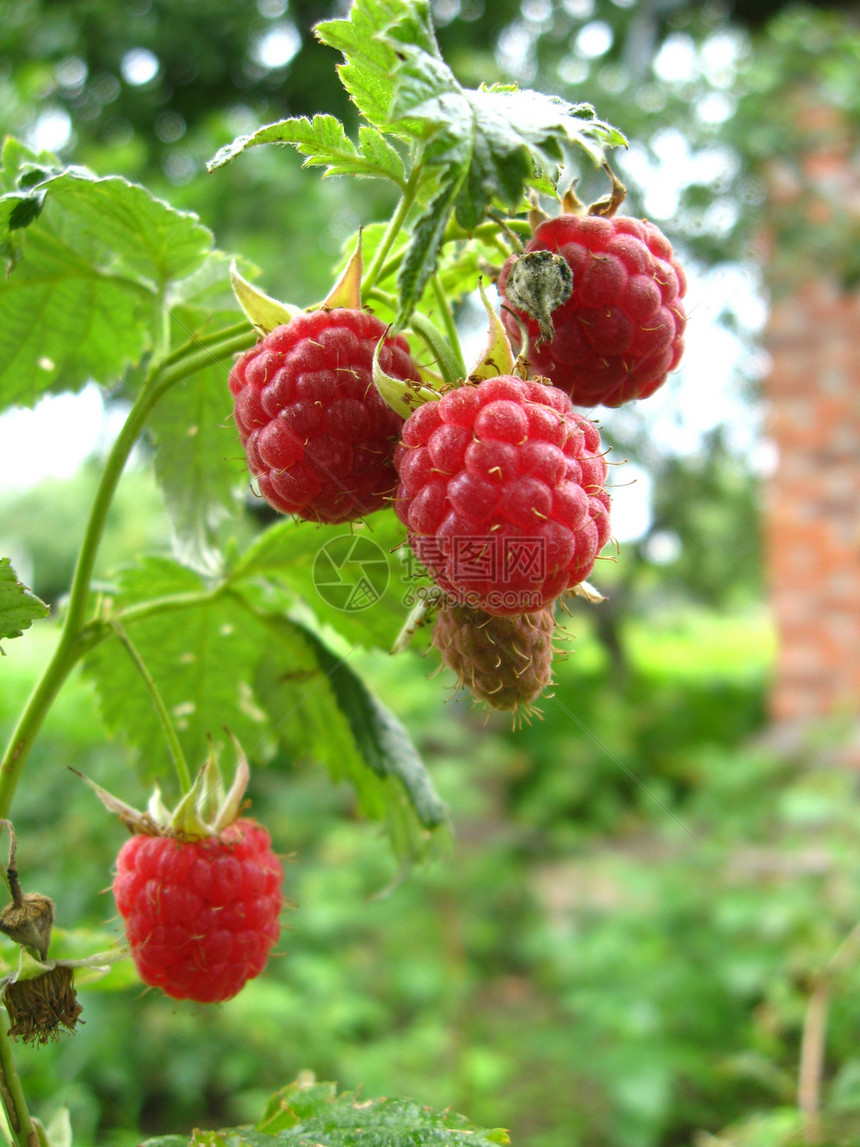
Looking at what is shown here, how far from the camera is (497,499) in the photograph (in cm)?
46

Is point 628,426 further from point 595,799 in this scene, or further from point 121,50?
point 121,50

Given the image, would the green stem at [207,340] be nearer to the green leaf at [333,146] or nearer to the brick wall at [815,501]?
the green leaf at [333,146]

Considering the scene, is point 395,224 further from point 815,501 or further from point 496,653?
point 815,501

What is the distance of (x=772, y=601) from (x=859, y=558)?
0.50 metres

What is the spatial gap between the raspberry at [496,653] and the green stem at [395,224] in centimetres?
20

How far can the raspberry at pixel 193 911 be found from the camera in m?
0.62

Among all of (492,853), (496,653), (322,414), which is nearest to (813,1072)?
(496,653)

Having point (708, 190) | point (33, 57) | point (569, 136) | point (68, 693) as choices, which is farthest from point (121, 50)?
point (569, 136)

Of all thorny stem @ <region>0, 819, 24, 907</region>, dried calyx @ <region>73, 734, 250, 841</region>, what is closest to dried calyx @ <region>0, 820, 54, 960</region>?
thorny stem @ <region>0, 819, 24, 907</region>

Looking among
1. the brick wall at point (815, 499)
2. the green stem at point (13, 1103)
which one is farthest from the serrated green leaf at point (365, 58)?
the brick wall at point (815, 499)

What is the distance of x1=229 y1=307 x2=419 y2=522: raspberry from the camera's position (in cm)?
49

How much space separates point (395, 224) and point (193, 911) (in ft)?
1.51

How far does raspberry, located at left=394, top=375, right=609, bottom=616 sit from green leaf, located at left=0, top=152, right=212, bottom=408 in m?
0.30

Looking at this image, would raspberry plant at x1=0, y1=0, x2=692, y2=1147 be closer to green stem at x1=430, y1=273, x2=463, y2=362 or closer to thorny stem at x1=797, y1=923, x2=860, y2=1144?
green stem at x1=430, y1=273, x2=463, y2=362
